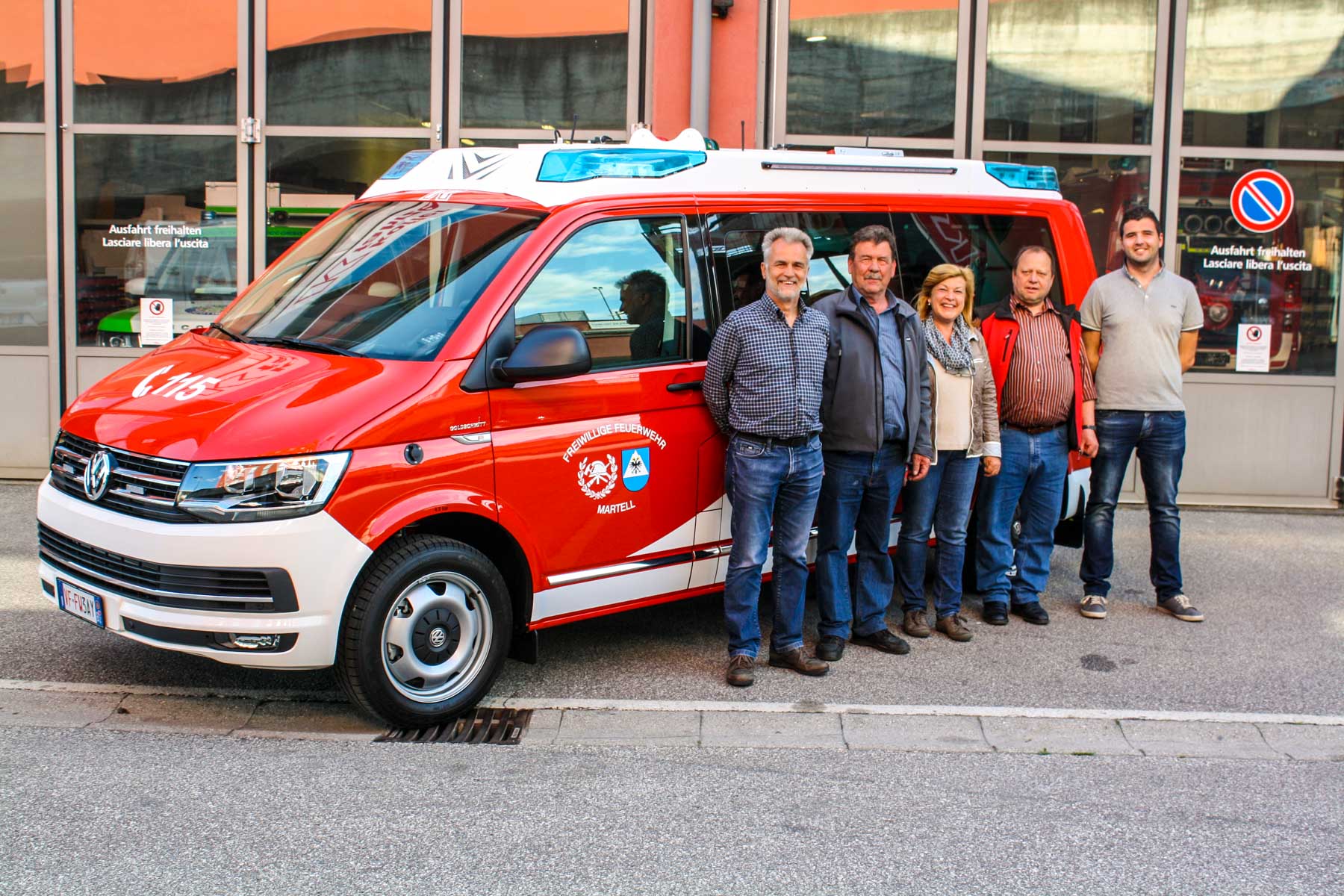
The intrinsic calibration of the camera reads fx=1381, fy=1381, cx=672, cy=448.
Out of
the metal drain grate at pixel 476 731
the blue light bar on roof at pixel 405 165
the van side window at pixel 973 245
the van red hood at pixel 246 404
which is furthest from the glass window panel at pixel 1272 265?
the van red hood at pixel 246 404

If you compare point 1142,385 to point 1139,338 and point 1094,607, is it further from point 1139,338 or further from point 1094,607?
point 1094,607

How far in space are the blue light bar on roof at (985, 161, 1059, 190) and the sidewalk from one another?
9.51ft

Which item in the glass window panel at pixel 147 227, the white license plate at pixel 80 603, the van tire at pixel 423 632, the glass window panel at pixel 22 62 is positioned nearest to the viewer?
the van tire at pixel 423 632

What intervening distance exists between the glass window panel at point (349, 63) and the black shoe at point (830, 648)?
538 centimetres

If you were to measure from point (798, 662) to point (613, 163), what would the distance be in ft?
7.46

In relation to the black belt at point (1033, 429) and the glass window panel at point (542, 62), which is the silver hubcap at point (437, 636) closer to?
the black belt at point (1033, 429)

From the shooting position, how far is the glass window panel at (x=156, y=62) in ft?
31.7

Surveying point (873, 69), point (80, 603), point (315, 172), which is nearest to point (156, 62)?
→ point (315, 172)

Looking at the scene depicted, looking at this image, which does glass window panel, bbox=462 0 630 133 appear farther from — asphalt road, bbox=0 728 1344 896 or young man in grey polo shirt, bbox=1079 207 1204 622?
asphalt road, bbox=0 728 1344 896

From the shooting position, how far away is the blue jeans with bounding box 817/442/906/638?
5973mm

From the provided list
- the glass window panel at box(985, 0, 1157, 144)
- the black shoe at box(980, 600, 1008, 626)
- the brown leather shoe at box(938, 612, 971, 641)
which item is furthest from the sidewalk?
the glass window panel at box(985, 0, 1157, 144)

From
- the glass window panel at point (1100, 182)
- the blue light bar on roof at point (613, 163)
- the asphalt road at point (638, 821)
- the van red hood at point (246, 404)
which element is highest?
the glass window panel at point (1100, 182)

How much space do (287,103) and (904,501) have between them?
570cm

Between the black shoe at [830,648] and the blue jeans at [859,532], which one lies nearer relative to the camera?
the blue jeans at [859,532]
